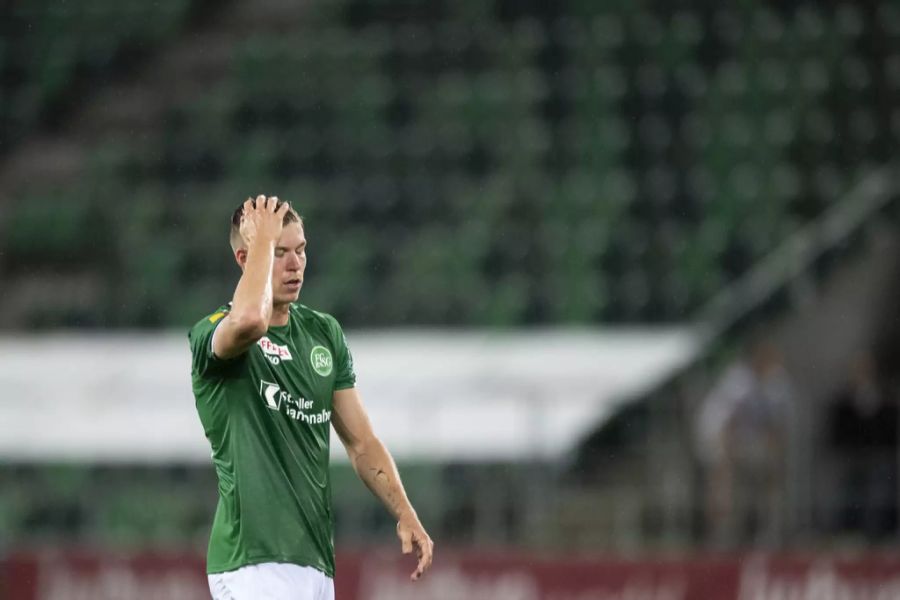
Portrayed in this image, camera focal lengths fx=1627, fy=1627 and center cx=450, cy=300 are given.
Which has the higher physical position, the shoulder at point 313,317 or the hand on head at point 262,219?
the hand on head at point 262,219

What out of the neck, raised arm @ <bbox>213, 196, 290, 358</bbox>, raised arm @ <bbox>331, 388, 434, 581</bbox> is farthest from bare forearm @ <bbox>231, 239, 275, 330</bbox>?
raised arm @ <bbox>331, 388, 434, 581</bbox>

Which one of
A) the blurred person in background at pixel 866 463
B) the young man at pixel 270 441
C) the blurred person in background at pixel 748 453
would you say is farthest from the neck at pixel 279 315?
the blurred person in background at pixel 866 463

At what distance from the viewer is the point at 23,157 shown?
1766cm

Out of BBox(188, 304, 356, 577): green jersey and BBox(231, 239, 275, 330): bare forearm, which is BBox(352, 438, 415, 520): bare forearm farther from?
BBox(231, 239, 275, 330): bare forearm

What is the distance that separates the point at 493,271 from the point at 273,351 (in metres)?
8.82

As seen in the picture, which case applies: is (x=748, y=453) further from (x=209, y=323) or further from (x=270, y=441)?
(x=209, y=323)

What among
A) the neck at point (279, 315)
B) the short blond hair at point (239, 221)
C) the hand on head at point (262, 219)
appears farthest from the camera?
the neck at point (279, 315)

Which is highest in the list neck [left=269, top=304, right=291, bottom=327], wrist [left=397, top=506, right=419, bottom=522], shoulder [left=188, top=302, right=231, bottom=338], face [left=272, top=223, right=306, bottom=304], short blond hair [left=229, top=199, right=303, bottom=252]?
short blond hair [left=229, top=199, right=303, bottom=252]

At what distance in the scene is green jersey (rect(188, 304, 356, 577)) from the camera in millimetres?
4934

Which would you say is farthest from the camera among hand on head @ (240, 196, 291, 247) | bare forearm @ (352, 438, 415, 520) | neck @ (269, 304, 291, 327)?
bare forearm @ (352, 438, 415, 520)

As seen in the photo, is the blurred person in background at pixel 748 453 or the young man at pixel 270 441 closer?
the young man at pixel 270 441

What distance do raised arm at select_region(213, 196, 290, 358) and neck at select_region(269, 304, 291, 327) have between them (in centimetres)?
25

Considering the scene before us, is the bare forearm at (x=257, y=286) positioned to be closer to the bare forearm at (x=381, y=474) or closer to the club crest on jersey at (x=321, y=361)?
the club crest on jersey at (x=321, y=361)

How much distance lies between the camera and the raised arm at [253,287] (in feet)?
15.3
